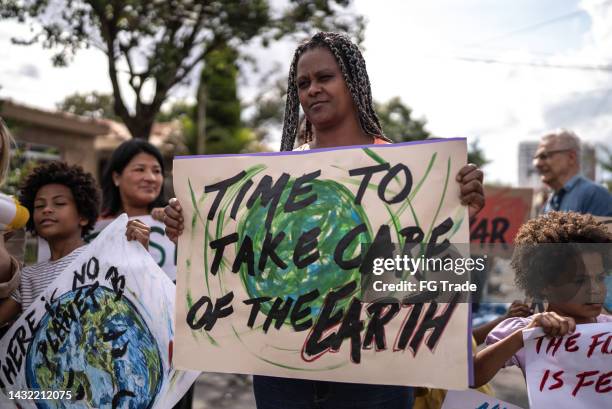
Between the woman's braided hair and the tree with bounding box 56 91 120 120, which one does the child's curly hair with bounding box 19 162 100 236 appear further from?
the tree with bounding box 56 91 120 120

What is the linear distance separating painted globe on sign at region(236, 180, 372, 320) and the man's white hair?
2.84 m

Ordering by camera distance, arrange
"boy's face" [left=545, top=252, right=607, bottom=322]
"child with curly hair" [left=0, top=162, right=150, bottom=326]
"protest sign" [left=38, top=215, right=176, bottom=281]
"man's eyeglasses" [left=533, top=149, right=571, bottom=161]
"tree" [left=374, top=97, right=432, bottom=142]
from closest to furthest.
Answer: "boy's face" [left=545, top=252, right=607, bottom=322] < "child with curly hair" [left=0, top=162, right=150, bottom=326] < "protest sign" [left=38, top=215, right=176, bottom=281] < "man's eyeglasses" [left=533, top=149, right=571, bottom=161] < "tree" [left=374, top=97, right=432, bottom=142]

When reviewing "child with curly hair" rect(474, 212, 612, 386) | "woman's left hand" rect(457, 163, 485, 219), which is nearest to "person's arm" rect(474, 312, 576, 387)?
"child with curly hair" rect(474, 212, 612, 386)

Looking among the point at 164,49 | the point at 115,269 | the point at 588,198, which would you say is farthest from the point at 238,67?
the point at 115,269

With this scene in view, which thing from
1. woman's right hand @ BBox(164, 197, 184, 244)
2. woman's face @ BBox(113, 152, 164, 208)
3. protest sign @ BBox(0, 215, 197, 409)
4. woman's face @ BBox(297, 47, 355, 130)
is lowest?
protest sign @ BBox(0, 215, 197, 409)

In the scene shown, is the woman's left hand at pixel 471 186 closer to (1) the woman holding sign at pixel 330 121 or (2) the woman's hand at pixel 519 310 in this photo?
(1) the woman holding sign at pixel 330 121

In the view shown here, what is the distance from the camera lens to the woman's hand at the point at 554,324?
1555 millimetres

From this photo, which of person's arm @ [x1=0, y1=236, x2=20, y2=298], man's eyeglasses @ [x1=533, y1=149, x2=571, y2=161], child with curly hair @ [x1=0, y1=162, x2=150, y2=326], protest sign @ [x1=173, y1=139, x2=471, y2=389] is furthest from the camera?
man's eyeglasses @ [x1=533, y1=149, x2=571, y2=161]

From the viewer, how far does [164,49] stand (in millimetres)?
9570

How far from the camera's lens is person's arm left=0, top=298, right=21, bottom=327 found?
7.02ft

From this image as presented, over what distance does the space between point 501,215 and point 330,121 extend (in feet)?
12.8

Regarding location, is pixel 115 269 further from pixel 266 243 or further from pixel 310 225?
pixel 310 225

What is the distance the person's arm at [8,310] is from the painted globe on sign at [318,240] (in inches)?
40.1

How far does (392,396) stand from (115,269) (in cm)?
105
